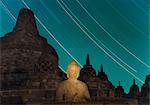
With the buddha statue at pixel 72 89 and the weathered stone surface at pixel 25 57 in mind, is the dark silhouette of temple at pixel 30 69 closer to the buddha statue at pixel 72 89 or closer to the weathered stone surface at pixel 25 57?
the weathered stone surface at pixel 25 57

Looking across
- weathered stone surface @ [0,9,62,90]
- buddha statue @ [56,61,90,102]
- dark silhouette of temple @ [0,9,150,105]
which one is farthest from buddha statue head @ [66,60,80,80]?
weathered stone surface @ [0,9,62,90]

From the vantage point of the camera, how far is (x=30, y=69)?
3078cm

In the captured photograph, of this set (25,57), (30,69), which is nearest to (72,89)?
(30,69)

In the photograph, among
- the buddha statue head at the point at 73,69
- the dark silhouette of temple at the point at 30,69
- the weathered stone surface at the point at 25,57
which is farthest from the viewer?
the weathered stone surface at the point at 25,57

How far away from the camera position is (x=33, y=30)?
34750 millimetres

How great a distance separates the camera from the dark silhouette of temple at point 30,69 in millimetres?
25766

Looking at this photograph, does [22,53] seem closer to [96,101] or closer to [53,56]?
[53,56]

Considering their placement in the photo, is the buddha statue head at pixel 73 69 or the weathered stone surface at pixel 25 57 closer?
the buddha statue head at pixel 73 69

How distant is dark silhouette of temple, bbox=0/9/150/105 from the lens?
25.8 m

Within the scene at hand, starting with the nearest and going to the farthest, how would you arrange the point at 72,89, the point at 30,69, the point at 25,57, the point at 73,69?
the point at 72,89 < the point at 73,69 < the point at 30,69 < the point at 25,57

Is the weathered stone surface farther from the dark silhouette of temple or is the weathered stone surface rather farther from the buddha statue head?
the buddha statue head

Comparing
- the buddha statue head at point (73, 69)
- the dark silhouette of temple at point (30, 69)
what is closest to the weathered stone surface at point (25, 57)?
the dark silhouette of temple at point (30, 69)

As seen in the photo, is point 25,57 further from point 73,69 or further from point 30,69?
point 73,69

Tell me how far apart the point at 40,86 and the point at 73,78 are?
1551 centimetres
